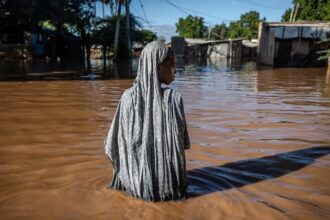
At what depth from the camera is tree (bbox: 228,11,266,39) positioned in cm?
5062

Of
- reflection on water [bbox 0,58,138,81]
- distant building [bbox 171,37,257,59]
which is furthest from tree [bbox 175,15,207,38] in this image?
reflection on water [bbox 0,58,138,81]

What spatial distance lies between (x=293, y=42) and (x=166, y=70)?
2302 cm

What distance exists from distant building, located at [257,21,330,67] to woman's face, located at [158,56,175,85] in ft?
72.0

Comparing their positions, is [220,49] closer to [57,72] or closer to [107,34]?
[107,34]

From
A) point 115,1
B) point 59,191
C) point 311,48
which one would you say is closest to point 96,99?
point 59,191

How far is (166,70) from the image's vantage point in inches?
108

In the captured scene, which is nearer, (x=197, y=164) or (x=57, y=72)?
(x=197, y=164)

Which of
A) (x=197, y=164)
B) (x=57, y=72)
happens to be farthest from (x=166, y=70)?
(x=57, y=72)

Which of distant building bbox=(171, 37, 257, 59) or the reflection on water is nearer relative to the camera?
the reflection on water

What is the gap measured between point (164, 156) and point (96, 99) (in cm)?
569

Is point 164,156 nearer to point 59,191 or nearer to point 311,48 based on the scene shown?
point 59,191

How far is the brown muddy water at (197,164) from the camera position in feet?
9.30

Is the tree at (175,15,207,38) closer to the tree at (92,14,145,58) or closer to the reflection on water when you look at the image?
the tree at (92,14,145,58)

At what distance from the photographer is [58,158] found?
4043mm
